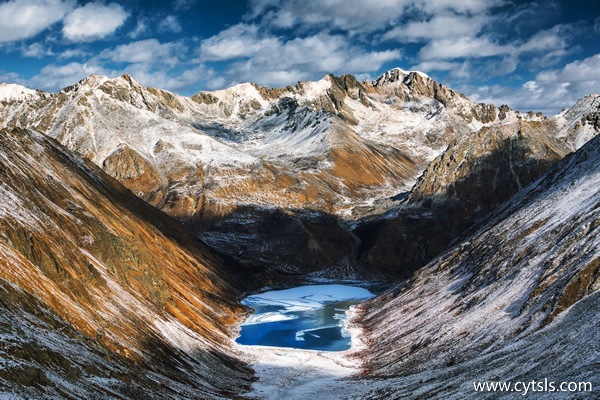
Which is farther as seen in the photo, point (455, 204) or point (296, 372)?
point (455, 204)

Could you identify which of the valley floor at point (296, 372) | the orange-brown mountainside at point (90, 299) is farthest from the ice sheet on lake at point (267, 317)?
the valley floor at point (296, 372)

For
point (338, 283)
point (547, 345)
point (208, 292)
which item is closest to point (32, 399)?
point (547, 345)

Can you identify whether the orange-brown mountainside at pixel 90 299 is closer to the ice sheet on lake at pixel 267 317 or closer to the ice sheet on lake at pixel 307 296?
the ice sheet on lake at pixel 267 317

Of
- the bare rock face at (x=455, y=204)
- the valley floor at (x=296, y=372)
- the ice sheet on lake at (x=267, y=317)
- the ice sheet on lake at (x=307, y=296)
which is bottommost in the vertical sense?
the valley floor at (x=296, y=372)

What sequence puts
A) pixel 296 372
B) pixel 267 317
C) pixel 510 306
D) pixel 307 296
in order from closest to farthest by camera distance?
pixel 510 306
pixel 296 372
pixel 267 317
pixel 307 296

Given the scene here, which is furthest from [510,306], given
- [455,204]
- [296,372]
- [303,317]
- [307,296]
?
[455,204]

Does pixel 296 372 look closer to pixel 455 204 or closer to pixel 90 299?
pixel 90 299

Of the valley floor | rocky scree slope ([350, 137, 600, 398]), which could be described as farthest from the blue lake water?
the valley floor
